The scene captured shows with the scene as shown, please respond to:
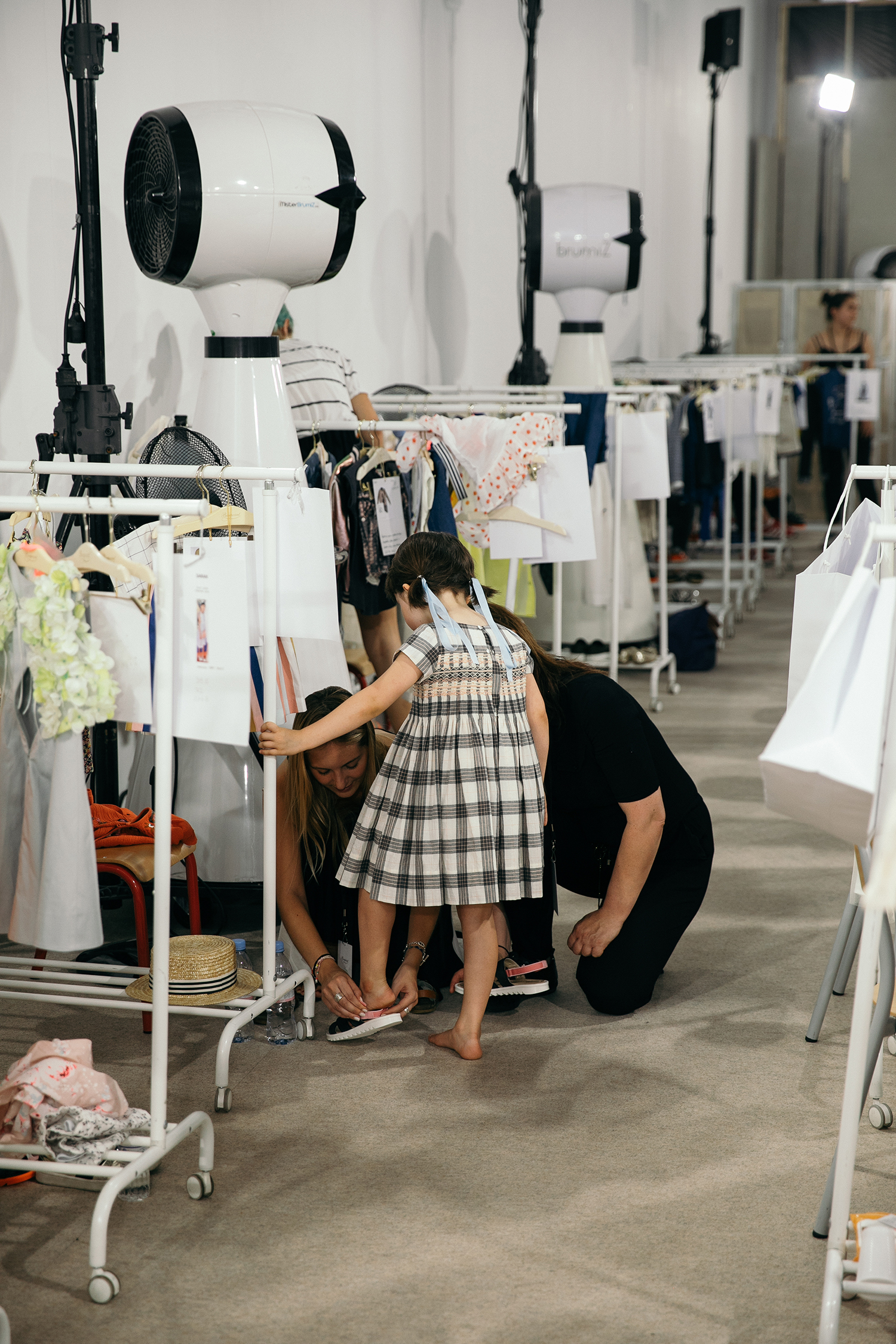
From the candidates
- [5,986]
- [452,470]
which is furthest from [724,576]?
[5,986]

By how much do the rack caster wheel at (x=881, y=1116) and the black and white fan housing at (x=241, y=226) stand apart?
1.97m

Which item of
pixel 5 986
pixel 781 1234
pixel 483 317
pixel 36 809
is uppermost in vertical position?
pixel 483 317

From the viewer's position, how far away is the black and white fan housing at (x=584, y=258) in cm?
583

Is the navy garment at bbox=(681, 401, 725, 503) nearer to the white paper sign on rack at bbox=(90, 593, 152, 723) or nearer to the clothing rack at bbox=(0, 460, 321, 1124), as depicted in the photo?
the clothing rack at bbox=(0, 460, 321, 1124)

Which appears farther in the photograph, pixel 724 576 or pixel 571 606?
pixel 724 576

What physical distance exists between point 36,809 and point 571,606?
4067 millimetres

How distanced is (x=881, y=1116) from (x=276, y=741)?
4.26 ft

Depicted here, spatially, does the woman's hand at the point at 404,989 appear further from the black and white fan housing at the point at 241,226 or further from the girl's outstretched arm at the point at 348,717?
the black and white fan housing at the point at 241,226

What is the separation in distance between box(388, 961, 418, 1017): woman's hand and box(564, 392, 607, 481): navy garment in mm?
2517

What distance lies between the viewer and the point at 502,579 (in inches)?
185

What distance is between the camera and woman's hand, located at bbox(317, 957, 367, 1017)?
9.70ft

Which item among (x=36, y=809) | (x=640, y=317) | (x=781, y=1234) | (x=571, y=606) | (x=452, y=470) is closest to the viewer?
(x=781, y=1234)

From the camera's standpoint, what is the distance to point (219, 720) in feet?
7.42

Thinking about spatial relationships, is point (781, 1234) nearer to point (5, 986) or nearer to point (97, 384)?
point (5, 986)
